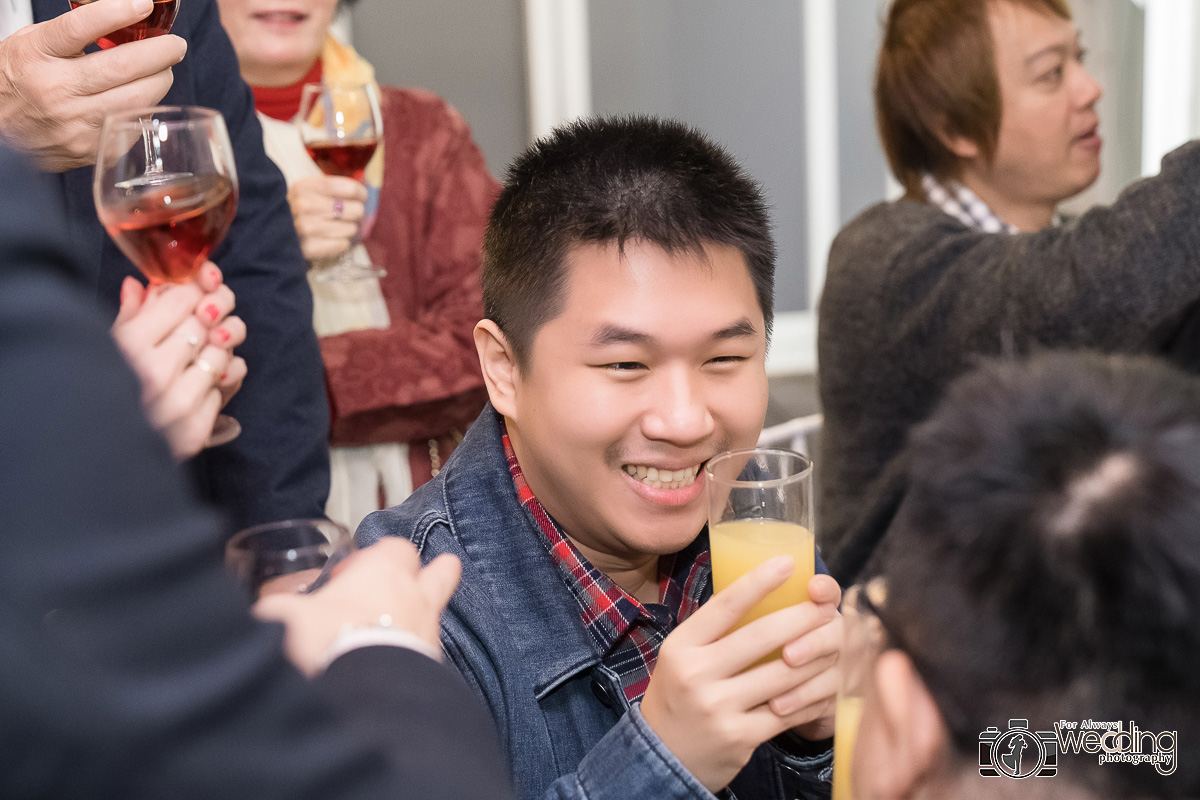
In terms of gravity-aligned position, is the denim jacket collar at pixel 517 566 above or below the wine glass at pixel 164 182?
below

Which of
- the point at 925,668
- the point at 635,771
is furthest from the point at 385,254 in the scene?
the point at 925,668

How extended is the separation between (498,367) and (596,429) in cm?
22

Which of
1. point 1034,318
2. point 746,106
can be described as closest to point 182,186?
point 1034,318

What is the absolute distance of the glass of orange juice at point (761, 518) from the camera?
107 centimetres

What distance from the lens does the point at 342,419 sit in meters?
1.93

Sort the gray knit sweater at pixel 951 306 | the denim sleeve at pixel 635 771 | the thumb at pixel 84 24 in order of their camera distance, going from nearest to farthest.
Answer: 1. the denim sleeve at pixel 635 771
2. the thumb at pixel 84 24
3. the gray knit sweater at pixel 951 306

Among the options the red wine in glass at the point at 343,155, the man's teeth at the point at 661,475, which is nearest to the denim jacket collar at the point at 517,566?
the man's teeth at the point at 661,475

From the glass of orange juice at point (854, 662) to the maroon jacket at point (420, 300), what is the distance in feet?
4.07

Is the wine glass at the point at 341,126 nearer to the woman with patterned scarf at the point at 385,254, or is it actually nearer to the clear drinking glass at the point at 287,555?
the woman with patterned scarf at the point at 385,254

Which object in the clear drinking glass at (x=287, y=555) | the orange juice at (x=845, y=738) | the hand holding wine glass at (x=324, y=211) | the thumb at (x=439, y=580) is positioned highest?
the hand holding wine glass at (x=324, y=211)

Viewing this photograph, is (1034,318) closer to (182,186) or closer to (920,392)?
(920,392)

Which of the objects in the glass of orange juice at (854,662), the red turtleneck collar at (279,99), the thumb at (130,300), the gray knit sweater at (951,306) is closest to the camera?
the glass of orange juice at (854,662)

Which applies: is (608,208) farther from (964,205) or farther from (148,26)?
(964,205)

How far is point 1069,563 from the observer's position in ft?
1.94
